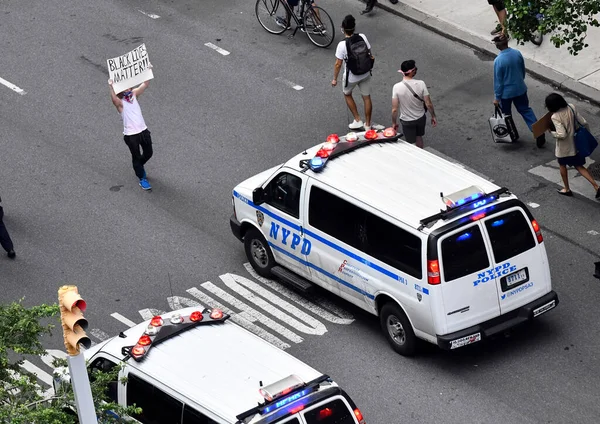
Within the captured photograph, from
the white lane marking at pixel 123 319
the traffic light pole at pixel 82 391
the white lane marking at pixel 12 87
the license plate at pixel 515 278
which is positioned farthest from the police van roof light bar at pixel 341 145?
the white lane marking at pixel 12 87

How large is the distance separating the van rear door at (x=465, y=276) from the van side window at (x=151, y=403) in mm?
3377

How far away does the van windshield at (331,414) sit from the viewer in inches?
395

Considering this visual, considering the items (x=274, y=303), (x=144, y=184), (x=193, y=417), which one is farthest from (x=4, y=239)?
(x=193, y=417)

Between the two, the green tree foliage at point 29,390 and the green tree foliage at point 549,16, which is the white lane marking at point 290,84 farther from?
the green tree foliage at point 29,390

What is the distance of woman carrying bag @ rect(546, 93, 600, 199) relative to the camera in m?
15.6

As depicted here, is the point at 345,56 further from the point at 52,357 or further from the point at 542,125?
the point at 52,357

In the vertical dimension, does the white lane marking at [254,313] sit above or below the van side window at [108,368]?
below

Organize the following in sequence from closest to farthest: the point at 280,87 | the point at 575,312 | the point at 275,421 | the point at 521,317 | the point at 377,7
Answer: the point at 275,421, the point at 521,317, the point at 575,312, the point at 280,87, the point at 377,7

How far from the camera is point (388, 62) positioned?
20141mm

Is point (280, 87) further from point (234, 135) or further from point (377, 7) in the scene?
point (377, 7)

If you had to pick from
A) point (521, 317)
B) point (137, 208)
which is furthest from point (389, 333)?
point (137, 208)

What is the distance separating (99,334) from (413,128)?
5514 millimetres

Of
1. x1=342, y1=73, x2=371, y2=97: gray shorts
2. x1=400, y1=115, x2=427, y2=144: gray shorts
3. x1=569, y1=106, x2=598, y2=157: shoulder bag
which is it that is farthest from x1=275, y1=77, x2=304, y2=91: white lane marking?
x1=569, y1=106, x2=598, y2=157: shoulder bag

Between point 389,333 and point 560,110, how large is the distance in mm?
4326
